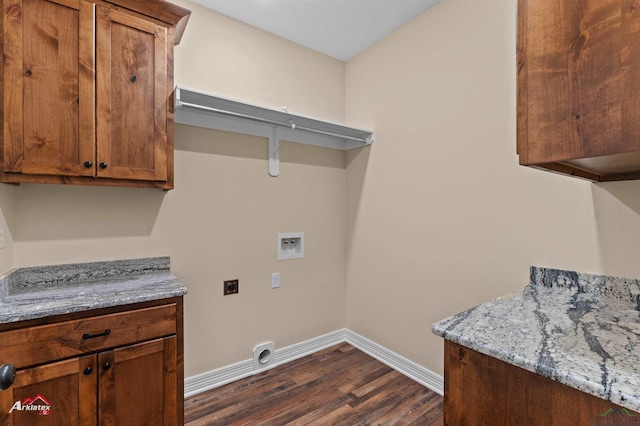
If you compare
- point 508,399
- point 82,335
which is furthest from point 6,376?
point 508,399

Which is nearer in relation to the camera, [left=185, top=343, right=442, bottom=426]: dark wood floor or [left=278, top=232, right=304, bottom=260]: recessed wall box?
[left=185, top=343, right=442, bottom=426]: dark wood floor

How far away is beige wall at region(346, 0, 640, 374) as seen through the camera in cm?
148

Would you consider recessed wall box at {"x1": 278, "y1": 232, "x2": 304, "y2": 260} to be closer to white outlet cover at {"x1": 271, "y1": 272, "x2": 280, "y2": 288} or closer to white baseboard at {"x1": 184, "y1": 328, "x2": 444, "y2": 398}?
white outlet cover at {"x1": 271, "y1": 272, "x2": 280, "y2": 288}

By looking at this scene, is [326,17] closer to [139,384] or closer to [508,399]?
[508,399]

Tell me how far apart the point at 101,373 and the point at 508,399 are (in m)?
1.57

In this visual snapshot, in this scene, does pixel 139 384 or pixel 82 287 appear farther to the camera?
pixel 82 287

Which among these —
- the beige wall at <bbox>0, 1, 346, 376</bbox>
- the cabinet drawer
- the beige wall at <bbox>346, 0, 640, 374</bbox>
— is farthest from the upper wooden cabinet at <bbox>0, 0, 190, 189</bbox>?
the beige wall at <bbox>346, 0, 640, 374</bbox>

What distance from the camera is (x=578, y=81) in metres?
0.78

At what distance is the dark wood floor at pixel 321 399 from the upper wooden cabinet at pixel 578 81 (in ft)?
5.52

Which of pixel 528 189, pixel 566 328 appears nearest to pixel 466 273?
pixel 528 189

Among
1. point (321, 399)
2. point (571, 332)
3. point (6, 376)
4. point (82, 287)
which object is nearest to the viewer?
point (6, 376)

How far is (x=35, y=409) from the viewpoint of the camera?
121cm

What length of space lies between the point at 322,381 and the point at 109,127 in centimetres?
207

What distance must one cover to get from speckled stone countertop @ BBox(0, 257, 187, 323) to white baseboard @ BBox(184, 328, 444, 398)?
0.82 meters
